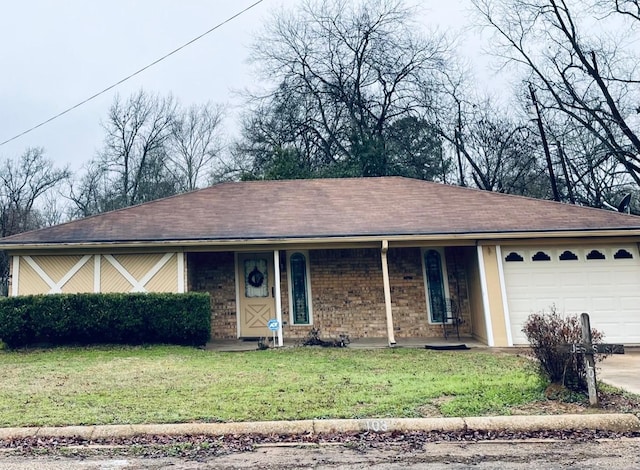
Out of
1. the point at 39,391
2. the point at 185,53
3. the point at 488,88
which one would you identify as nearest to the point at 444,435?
the point at 39,391

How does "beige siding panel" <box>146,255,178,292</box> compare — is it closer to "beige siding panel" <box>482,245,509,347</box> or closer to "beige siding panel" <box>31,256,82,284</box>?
"beige siding panel" <box>31,256,82,284</box>

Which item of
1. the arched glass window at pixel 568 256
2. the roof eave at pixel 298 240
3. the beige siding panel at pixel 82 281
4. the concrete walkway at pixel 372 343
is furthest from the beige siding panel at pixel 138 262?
the arched glass window at pixel 568 256

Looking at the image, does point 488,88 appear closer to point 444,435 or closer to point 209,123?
point 209,123

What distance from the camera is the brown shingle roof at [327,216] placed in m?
11.0

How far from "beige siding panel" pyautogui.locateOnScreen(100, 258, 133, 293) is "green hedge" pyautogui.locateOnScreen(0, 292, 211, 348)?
77 centimetres

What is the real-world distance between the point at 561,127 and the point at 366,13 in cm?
1361

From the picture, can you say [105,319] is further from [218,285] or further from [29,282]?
[218,285]

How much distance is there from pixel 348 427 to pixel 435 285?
27.2 ft

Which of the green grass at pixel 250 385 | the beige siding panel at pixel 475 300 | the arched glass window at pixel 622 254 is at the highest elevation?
the arched glass window at pixel 622 254

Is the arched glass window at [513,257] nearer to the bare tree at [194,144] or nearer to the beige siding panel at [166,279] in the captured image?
the beige siding panel at [166,279]

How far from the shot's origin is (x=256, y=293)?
12.3 m

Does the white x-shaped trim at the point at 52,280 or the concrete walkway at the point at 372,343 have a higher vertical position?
the white x-shaped trim at the point at 52,280

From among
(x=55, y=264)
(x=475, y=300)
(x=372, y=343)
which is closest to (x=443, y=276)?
(x=475, y=300)

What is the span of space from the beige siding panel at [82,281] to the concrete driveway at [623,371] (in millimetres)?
10821
